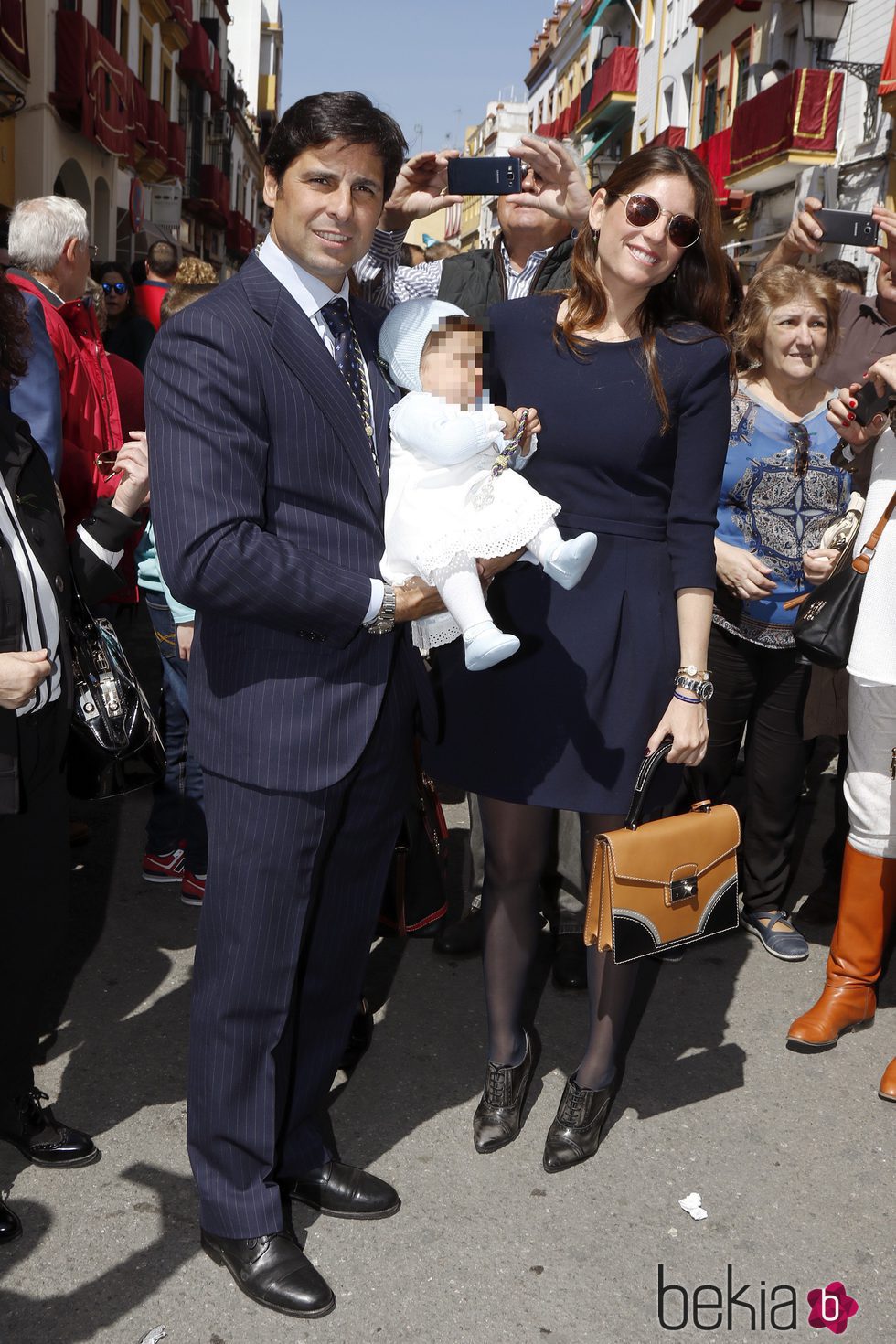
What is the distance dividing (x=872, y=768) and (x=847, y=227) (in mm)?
→ 2393

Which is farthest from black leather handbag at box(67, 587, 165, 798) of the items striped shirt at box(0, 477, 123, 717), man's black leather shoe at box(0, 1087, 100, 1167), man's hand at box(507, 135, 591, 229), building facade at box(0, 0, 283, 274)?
building facade at box(0, 0, 283, 274)

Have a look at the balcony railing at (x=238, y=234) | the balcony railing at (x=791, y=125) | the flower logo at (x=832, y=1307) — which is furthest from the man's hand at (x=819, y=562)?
the balcony railing at (x=238, y=234)

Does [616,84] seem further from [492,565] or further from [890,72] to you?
[492,565]

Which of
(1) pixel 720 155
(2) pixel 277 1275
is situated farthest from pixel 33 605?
(1) pixel 720 155

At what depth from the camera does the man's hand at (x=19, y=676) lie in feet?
7.57

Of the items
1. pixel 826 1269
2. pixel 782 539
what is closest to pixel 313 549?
pixel 826 1269

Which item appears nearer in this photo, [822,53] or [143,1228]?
[143,1228]

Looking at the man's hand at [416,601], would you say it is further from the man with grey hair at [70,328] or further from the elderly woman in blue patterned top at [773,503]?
the man with grey hair at [70,328]

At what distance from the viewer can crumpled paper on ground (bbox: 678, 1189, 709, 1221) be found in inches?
108

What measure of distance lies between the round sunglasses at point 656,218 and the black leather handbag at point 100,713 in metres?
1.58

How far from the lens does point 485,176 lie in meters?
3.37

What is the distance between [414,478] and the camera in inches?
90.8

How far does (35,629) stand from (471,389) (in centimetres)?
106

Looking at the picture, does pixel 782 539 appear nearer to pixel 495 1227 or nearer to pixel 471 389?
pixel 471 389
